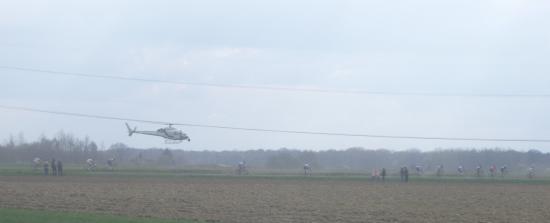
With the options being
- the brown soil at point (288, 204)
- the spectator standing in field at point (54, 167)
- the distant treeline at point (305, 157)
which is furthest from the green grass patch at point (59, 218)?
the distant treeline at point (305, 157)

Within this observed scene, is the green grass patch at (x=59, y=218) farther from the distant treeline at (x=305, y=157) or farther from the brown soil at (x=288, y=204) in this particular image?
the distant treeline at (x=305, y=157)

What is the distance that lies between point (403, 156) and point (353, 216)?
5175 inches

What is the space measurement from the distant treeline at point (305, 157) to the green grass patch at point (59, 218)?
76.1 metres

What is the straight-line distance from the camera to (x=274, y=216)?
103 ft

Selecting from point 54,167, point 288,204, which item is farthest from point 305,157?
point 288,204

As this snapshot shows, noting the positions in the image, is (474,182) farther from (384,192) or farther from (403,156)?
(403,156)

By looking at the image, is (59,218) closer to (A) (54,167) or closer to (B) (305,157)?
(A) (54,167)

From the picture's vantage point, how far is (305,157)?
472 feet

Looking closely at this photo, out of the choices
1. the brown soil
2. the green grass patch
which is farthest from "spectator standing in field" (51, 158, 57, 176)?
the green grass patch

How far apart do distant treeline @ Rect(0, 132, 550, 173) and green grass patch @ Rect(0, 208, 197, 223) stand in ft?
250

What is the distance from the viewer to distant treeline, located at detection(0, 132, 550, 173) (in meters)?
121

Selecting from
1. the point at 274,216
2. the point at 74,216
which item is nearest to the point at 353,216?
the point at 274,216

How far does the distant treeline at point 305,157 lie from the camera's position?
120688 millimetres

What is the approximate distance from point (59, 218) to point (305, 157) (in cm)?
11648
